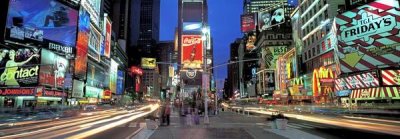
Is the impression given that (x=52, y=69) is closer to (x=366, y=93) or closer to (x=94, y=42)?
(x=94, y=42)

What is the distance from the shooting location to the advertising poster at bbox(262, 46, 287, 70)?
6093 inches

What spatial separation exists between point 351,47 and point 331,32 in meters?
10.9

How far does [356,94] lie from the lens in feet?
212

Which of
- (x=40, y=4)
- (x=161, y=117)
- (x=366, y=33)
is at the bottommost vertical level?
(x=161, y=117)

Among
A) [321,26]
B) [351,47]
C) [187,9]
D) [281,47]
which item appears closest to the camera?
[351,47]

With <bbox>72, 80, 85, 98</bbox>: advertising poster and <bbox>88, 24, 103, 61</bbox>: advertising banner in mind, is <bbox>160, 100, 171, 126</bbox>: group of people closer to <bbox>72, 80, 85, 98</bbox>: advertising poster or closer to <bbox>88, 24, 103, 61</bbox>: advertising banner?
Result: <bbox>72, 80, 85, 98</bbox>: advertising poster

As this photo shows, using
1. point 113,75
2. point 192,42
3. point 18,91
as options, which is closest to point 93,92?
point 113,75

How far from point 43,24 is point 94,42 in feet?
126

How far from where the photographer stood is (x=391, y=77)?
58.2 m

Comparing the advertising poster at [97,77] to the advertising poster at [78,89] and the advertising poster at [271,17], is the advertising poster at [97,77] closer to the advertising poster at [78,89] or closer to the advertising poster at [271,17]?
the advertising poster at [78,89]

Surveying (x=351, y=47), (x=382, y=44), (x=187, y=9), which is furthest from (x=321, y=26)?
(x=187, y=9)

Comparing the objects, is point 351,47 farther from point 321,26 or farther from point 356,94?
point 321,26

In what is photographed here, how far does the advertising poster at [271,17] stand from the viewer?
136 metres

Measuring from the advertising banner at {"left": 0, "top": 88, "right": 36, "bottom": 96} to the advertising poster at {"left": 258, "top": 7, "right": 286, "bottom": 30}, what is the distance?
88.6 metres
